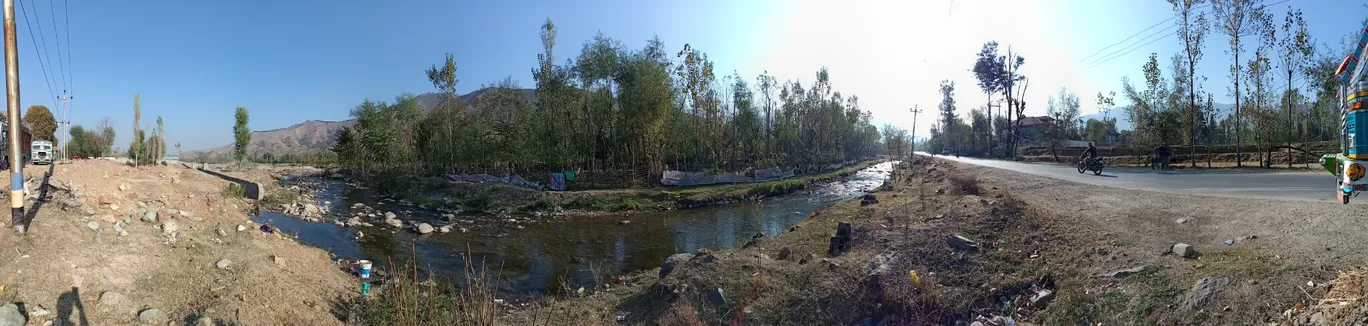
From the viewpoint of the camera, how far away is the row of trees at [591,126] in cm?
3362

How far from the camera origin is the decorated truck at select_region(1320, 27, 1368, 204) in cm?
568

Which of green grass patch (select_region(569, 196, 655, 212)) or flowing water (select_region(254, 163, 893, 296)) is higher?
green grass patch (select_region(569, 196, 655, 212))

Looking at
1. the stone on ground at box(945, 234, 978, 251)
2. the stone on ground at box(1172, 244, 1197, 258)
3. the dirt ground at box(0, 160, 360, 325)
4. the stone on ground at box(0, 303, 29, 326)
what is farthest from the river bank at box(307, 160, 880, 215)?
the stone on ground at box(1172, 244, 1197, 258)

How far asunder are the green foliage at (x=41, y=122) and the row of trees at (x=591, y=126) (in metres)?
24.4

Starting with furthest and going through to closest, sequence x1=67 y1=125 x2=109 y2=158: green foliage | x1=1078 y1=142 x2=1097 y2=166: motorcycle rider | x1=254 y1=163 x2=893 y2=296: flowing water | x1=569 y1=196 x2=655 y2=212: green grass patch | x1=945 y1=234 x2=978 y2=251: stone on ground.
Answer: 1. x1=67 y1=125 x2=109 y2=158: green foliage
2. x1=569 y1=196 x2=655 y2=212: green grass patch
3. x1=1078 y1=142 x2=1097 y2=166: motorcycle rider
4. x1=254 y1=163 x2=893 y2=296: flowing water
5. x1=945 y1=234 x2=978 y2=251: stone on ground

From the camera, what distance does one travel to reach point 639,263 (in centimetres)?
1312

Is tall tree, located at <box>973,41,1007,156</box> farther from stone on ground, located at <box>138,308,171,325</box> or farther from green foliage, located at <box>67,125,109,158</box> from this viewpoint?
green foliage, located at <box>67,125,109,158</box>

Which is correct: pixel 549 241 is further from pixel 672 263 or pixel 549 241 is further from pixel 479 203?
pixel 479 203

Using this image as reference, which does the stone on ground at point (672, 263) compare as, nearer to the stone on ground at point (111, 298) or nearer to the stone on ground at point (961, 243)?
the stone on ground at point (961, 243)

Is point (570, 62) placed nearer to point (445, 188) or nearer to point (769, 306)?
point (445, 188)

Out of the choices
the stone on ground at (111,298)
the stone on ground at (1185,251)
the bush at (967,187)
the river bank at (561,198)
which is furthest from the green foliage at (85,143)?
the stone on ground at (1185,251)

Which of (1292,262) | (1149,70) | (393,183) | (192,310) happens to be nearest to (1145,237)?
(1292,262)

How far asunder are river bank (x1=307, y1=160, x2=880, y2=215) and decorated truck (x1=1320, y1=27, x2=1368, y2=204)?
19788mm

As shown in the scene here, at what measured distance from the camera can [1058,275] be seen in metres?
6.74
